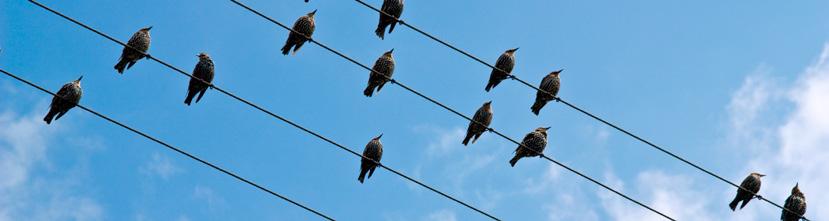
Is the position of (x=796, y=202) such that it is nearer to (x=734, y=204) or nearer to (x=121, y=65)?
(x=734, y=204)

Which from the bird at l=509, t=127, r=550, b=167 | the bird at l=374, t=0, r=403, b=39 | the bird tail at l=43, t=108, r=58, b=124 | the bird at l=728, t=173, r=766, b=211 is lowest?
the bird tail at l=43, t=108, r=58, b=124

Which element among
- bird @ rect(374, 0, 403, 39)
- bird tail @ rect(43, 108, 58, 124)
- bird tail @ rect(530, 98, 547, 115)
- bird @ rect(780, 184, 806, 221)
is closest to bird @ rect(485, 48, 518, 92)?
bird tail @ rect(530, 98, 547, 115)

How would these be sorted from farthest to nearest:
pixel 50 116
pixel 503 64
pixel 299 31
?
1. pixel 503 64
2. pixel 299 31
3. pixel 50 116

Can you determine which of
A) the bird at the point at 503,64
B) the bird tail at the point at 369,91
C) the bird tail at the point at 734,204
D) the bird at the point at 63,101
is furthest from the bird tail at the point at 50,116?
the bird tail at the point at 734,204

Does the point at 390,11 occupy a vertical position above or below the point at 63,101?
above

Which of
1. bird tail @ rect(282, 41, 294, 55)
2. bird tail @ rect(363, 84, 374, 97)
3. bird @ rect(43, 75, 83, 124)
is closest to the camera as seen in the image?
bird @ rect(43, 75, 83, 124)

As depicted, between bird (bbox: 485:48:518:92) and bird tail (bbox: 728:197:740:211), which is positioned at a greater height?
bird (bbox: 485:48:518:92)

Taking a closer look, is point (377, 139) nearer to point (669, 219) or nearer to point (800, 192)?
point (669, 219)

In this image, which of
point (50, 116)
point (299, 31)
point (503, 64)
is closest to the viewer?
point (50, 116)

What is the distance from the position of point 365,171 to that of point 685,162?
16.1 ft

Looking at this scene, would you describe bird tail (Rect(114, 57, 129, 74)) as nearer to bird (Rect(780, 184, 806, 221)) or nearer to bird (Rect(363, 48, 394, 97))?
bird (Rect(363, 48, 394, 97))

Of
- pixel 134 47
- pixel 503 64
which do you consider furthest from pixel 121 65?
pixel 503 64

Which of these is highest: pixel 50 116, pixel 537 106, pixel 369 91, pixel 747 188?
pixel 369 91

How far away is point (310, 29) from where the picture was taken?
1778cm
